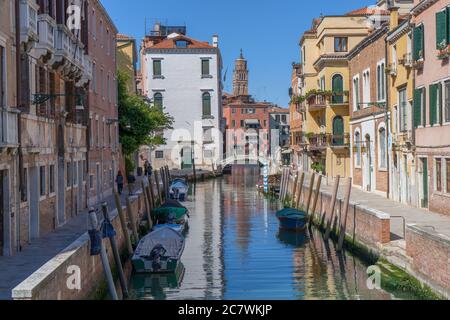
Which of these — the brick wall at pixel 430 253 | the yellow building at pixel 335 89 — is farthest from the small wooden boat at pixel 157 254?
the yellow building at pixel 335 89

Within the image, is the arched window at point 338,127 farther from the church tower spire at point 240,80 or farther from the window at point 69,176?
the church tower spire at point 240,80

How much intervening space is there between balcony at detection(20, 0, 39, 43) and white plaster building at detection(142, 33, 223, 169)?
40114 millimetres

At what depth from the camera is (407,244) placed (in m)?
14.2

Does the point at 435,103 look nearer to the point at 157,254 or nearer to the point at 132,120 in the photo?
the point at 157,254

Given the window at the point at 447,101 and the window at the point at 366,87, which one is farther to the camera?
the window at the point at 366,87

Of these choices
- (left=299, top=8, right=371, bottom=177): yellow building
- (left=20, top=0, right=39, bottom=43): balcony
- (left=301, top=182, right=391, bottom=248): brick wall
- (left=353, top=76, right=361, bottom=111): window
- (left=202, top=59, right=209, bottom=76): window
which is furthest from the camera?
(left=202, top=59, right=209, bottom=76): window

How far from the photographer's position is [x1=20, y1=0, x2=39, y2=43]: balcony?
1511 centimetres

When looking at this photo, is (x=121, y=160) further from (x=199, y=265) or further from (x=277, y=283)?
(x=277, y=283)

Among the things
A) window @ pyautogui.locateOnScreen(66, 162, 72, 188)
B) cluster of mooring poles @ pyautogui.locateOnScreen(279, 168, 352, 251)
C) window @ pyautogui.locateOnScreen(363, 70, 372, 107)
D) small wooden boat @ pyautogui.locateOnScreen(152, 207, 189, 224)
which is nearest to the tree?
cluster of mooring poles @ pyautogui.locateOnScreen(279, 168, 352, 251)

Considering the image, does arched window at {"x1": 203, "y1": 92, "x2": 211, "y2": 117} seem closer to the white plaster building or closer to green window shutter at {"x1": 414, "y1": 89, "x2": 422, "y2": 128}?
the white plaster building

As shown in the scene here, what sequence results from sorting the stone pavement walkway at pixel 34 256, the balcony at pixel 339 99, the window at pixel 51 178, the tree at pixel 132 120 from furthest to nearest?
the balcony at pixel 339 99 → the tree at pixel 132 120 → the window at pixel 51 178 → the stone pavement walkway at pixel 34 256

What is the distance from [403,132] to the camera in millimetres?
24625

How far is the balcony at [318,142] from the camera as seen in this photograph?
39.1m

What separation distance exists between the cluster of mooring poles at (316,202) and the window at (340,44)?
7284 mm
